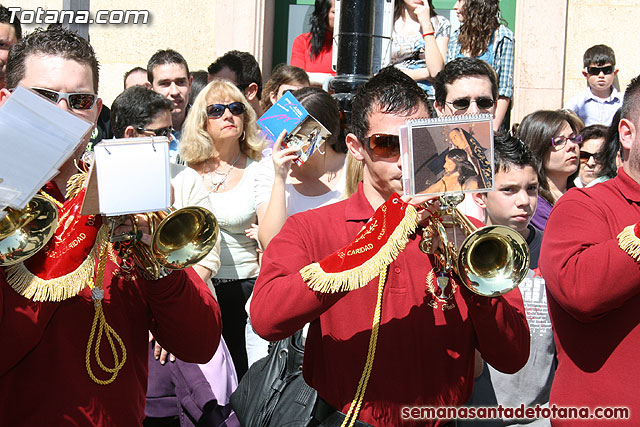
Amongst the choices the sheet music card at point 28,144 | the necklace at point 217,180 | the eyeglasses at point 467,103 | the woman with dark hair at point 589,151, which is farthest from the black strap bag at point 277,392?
the woman with dark hair at point 589,151

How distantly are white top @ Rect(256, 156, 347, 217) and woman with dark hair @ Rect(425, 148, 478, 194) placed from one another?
199 cm

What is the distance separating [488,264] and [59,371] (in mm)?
1358

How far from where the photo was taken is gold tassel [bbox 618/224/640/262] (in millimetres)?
2602

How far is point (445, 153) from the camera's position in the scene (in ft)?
8.66

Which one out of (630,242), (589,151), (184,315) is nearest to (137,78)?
(589,151)

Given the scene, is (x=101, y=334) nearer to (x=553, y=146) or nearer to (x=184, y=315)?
(x=184, y=315)

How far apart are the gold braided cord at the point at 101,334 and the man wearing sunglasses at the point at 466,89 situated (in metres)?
2.68

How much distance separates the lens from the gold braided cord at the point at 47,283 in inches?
96.7

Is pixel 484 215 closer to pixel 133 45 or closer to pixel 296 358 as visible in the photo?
pixel 296 358

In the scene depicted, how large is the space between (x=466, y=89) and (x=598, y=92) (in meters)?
3.69

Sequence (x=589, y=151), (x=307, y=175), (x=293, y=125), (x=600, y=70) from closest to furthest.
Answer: (x=293, y=125) → (x=307, y=175) → (x=589, y=151) → (x=600, y=70)

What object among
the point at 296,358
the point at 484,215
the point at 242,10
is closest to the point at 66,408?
the point at 296,358

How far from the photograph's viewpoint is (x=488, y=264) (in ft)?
8.71

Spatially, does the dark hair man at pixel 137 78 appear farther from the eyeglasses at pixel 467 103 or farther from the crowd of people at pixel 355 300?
the crowd of people at pixel 355 300
